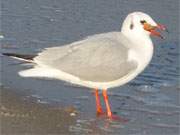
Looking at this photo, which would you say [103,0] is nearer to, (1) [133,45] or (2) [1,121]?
(1) [133,45]

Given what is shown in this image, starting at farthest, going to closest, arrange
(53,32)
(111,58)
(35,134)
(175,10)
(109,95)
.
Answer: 1. (175,10)
2. (53,32)
3. (109,95)
4. (111,58)
5. (35,134)

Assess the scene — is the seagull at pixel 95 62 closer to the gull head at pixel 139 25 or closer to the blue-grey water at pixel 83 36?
the gull head at pixel 139 25

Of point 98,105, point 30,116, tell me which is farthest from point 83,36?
point 30,116

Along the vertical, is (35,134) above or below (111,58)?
below

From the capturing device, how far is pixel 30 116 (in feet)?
21.9

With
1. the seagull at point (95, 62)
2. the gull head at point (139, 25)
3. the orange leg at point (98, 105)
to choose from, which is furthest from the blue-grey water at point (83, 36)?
the gull head at point (139, 25)

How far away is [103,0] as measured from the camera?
38.3ft

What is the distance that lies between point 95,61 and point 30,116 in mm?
863

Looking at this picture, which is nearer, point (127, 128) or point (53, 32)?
point (127, 128)

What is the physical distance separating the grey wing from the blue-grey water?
0.39 m

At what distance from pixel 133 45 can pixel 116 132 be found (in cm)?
106

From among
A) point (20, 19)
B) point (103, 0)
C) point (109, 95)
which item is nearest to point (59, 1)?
point (103, 0)

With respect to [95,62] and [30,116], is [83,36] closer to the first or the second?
[95,62]

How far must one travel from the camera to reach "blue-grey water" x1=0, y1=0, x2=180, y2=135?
6785 mm
